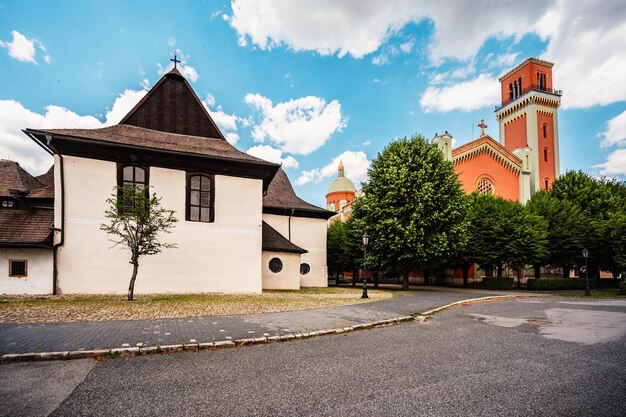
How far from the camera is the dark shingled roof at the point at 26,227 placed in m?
16.9

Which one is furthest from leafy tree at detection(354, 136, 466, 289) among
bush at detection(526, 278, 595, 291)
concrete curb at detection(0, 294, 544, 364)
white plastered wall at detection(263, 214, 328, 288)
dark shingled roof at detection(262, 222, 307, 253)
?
concrete curb at detection(0, 294, 544, 364)

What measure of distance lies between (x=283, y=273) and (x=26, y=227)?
15397mm

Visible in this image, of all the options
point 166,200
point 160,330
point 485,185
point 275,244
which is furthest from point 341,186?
point 160,330

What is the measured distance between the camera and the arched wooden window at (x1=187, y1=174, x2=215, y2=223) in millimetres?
20781

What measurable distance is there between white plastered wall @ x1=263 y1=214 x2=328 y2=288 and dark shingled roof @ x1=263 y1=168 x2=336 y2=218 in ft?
2.86

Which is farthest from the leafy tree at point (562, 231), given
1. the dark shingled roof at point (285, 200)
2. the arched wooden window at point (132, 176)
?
the arched wooden window at point (132, 176)

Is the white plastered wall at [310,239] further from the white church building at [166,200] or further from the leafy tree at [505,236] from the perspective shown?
the leafy tree at [505,236]

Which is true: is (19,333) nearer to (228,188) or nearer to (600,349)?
(600,349)

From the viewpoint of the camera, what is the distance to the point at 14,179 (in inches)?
804

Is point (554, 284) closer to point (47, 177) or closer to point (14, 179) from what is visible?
point (14, 179)

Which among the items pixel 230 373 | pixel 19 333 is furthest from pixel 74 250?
pixel 230 373

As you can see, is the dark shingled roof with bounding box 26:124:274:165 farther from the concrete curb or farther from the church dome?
the church dome

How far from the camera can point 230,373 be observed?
534 cm

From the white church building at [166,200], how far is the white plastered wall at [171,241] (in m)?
0.05
